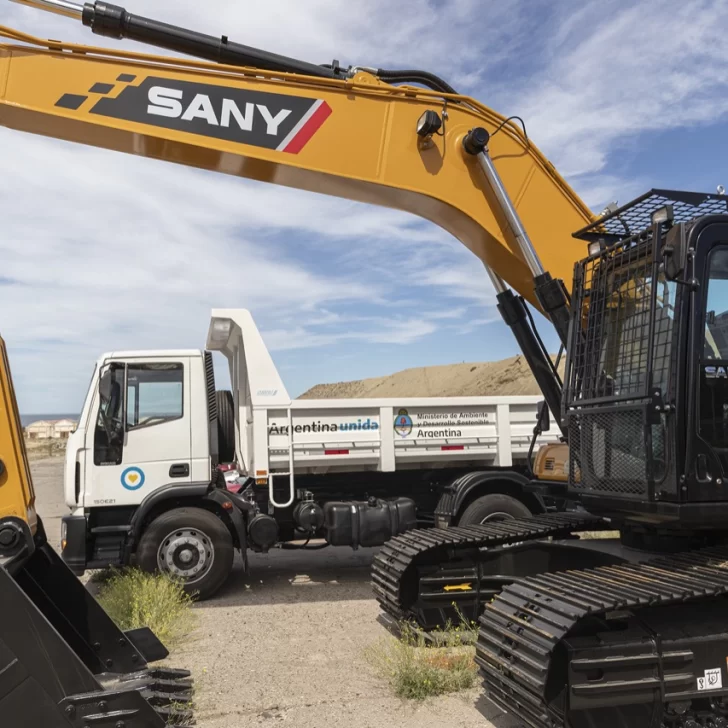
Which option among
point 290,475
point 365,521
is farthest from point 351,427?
point 365,521

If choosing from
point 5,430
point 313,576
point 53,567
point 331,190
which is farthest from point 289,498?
point 5,430

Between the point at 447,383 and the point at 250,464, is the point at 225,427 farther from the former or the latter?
the point at 447,383

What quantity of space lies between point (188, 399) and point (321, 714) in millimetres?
4343

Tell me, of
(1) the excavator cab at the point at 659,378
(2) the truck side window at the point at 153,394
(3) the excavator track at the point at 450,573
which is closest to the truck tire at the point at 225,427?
(2) the truck side window at the point at 153,394

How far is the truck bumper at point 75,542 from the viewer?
791 cm

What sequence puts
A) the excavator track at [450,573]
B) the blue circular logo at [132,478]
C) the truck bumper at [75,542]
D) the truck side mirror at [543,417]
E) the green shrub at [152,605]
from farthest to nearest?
the blue circular logo at [132,478] < the truck bumper at [75,542] < the green shrub at [152,605] < the truck side mirror at [543,417] < the excavator track at [450,573]

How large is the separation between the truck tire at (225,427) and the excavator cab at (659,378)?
16.2 feet

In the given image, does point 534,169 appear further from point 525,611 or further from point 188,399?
point 188,399

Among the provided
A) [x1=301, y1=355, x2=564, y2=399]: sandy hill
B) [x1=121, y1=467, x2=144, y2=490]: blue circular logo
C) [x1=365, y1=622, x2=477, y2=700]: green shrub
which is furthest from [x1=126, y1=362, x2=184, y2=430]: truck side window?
[x1=301, y1=355, x2=564, y2=399]: sandy hill

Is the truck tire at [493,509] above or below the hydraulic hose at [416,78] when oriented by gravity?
below

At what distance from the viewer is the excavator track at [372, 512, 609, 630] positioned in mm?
6180

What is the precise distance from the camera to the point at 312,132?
5.98 m

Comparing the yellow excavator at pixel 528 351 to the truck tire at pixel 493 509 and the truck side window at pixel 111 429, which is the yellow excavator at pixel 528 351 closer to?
the truck tire at pixel 493 509

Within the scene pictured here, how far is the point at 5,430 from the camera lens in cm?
374
